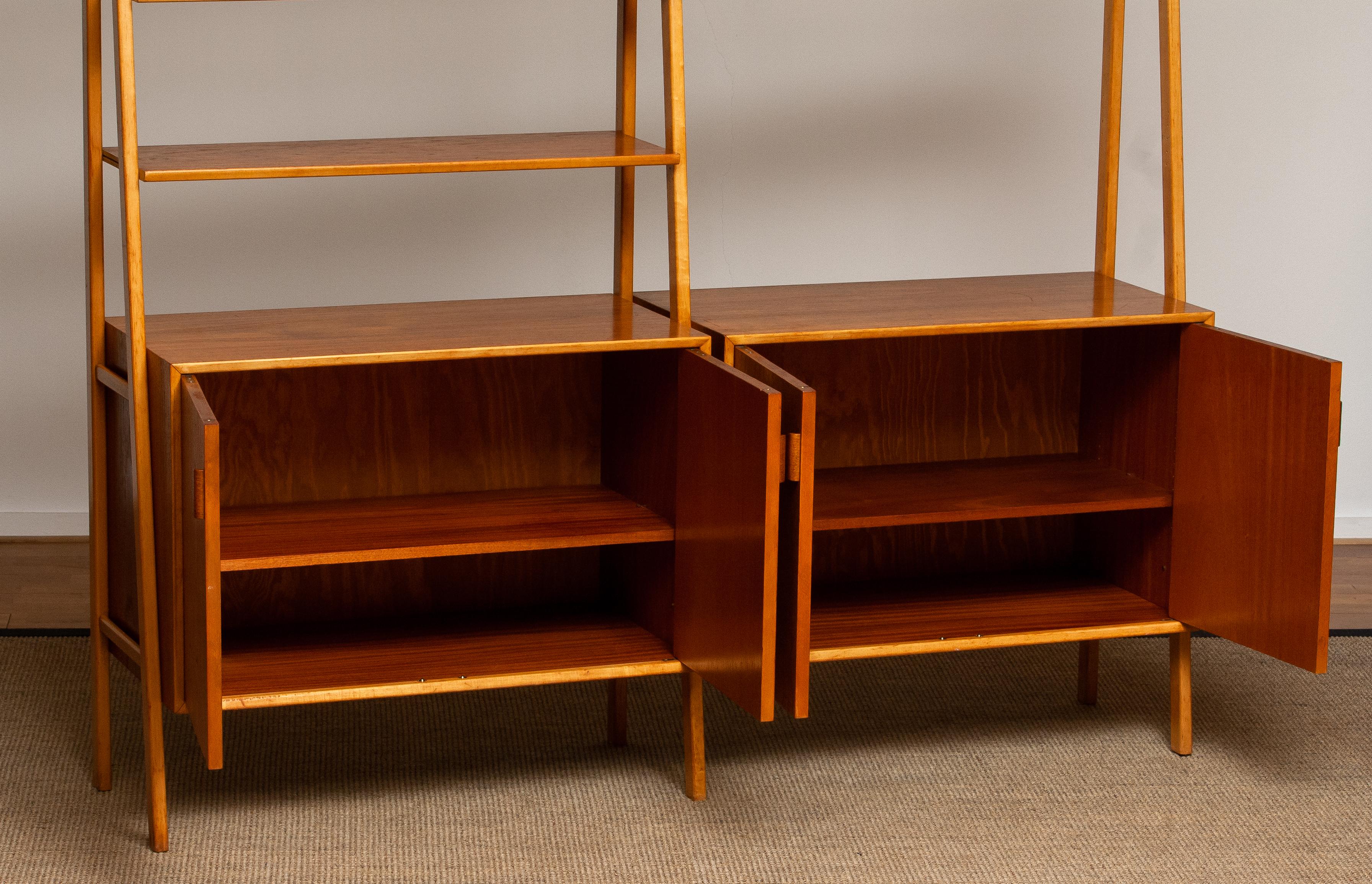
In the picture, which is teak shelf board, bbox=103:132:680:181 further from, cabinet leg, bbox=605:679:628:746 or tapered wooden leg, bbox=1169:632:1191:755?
tapered wooden leg, bbox=1169:632:1191:755

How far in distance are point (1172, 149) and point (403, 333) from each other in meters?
1.36

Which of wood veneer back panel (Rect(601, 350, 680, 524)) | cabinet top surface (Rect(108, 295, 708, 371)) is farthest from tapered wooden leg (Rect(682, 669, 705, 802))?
cabinet top surface (Rect(108, 295, 708, 371))

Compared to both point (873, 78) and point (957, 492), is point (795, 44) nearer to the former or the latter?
point (873, 78)

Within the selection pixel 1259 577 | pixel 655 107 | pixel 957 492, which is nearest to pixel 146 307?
pixel 655 107

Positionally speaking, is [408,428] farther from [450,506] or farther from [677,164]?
[677,164]

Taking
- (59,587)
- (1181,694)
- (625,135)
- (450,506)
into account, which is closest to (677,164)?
(625,135)

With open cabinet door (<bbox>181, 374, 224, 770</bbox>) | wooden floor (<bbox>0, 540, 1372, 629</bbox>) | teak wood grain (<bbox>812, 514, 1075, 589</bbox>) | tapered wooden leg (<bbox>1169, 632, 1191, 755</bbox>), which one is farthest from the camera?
wooden floor (<bbox>0, 540, 1372, 629</bbox>)

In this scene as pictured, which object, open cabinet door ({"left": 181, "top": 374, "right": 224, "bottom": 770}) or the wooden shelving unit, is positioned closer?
open cabinet door ({"left": 181, "top": 374, "right": 224, "bottom": 770})

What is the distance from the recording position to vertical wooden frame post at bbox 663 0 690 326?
254 centimetres

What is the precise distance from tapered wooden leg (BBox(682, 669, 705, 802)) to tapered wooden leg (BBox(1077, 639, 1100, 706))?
84cm

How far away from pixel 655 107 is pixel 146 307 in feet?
4.29

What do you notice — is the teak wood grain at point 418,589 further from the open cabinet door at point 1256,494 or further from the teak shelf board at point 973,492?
the open cabinet door at point 1256,494

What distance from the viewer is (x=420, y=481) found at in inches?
112

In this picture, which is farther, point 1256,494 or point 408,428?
point 408,428
